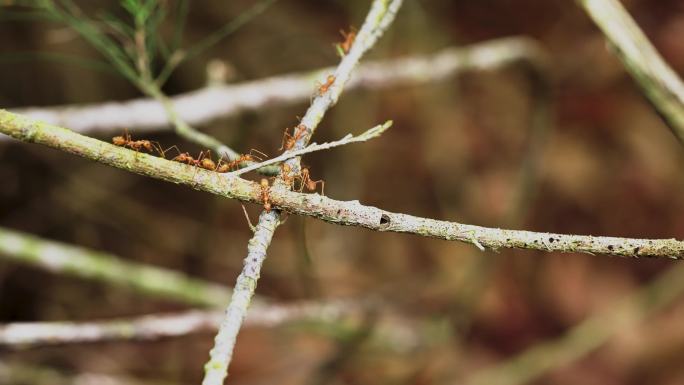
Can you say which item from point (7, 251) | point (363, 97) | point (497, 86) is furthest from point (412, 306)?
point (7, 251)

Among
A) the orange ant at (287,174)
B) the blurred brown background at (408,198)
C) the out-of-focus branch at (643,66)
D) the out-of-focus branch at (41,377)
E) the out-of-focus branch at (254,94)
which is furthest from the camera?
the blurred brown background at (408,198)

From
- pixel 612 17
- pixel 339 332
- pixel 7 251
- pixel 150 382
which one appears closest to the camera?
pixel 612 17

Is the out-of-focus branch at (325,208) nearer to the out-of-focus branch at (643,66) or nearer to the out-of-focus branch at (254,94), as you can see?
the out-of-focus branch at (643,66)

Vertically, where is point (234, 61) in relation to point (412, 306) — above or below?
above

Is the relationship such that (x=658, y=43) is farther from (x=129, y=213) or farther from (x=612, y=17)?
(x=129, y=213)

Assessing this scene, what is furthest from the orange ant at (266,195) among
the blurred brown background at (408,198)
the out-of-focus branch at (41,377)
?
the blurred brown background at (408,198)

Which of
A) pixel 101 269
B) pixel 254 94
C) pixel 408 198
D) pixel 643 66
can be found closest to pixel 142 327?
pixel 101 269
